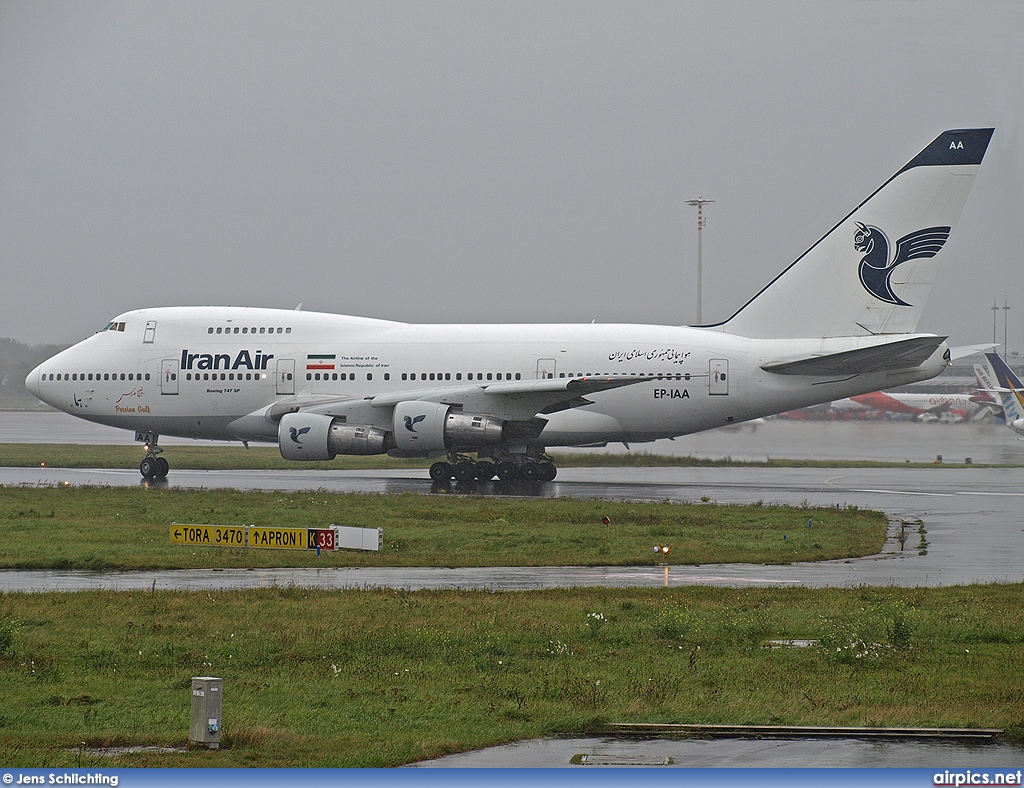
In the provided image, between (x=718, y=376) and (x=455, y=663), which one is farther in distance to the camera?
(x=718, y=376)

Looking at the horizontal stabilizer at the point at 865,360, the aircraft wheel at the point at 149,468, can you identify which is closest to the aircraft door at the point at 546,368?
the horizontal stabilizer at the point at 865,360

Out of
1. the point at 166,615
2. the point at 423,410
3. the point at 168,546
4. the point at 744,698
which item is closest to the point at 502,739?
the point at 744,698

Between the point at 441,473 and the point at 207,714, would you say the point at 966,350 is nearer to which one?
the point at 441,473

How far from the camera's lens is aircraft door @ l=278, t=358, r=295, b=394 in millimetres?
39312

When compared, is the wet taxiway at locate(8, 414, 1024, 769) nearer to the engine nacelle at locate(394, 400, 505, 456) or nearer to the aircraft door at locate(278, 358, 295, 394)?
the engine nacelle at locate(394, 400, 505, 456)

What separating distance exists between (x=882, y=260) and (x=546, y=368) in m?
10.7

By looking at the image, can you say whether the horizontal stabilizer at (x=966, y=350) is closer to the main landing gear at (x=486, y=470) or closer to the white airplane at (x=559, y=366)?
the white airplane at (x=559, y=366)

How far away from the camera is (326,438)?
3644 centimetres

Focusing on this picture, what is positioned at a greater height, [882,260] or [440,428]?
[882,260]

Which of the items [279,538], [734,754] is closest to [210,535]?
[279,538]

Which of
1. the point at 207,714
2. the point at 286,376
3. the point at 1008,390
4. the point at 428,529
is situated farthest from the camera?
the point at 1008,390

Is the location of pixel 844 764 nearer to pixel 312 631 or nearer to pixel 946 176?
pixel 312 631

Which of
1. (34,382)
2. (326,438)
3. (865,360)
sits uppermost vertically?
(865,360)

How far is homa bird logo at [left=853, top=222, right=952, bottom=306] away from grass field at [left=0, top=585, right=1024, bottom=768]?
21308 mm
